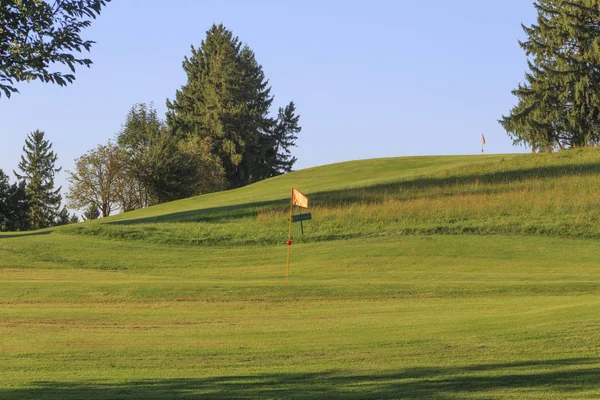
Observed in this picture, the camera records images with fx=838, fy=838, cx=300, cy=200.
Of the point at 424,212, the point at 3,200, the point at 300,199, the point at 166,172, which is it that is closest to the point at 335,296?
the point at 300,199

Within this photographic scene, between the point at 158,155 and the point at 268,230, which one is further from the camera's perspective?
the point at 158,155

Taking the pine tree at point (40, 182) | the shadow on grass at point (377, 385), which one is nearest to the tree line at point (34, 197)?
the pine tree at point (40, 182)

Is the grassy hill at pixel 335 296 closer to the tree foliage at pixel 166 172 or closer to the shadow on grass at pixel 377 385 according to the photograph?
the shadow on grass at pixel 377 385

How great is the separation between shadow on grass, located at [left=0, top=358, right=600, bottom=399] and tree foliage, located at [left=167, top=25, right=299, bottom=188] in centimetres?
7064

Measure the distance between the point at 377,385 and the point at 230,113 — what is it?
74908 mm

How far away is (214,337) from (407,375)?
4651 mm

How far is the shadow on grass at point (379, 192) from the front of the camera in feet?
120

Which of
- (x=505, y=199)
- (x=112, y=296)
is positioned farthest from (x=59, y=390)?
(x=505, y=199)

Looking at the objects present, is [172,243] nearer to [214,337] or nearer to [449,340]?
[214,337]

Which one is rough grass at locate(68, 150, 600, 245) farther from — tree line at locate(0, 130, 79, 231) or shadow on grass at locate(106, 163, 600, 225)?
tree line at locate(0, 130, 79, 231)

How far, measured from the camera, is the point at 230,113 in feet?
277

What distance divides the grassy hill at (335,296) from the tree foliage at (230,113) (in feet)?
138

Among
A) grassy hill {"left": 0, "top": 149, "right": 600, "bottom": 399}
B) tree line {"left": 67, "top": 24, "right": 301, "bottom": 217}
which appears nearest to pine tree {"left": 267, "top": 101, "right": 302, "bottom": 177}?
tree line {"left": 67, "top": 24, "right": 301, "bottom": 217}

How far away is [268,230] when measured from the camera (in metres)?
33.4
